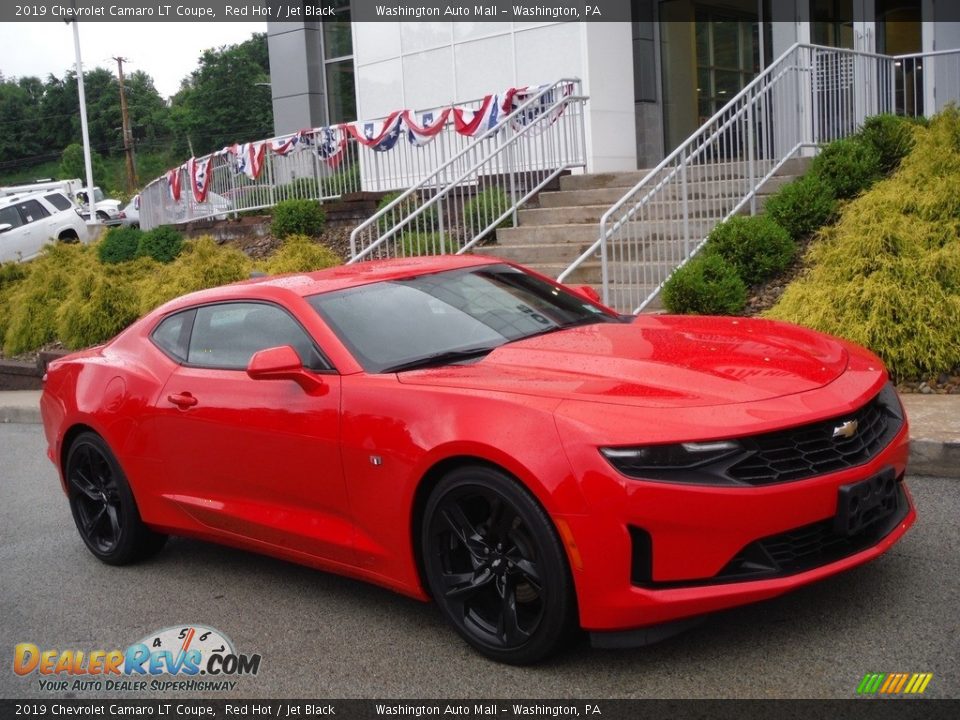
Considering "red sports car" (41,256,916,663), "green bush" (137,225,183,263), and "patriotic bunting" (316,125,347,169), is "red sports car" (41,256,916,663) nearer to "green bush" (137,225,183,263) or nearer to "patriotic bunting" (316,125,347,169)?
"patriotic bunting" (316,125,347,169)

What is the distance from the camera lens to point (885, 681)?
3.68 m

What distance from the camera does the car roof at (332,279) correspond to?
207 inches

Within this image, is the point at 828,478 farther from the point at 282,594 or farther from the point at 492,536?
the point at 282,594

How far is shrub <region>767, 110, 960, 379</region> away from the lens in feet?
26.1

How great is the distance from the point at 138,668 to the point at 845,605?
9.57 ft

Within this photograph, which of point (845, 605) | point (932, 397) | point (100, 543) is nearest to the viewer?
point (845, 605)

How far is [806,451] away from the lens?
380 cm

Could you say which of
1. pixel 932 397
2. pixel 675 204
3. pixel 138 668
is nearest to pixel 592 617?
pixel 138 668

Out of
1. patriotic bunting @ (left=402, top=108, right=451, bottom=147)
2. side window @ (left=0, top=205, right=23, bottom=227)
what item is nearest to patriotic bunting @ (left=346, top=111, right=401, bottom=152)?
patriotic bunting @ (left=402, top=108, right=451, bottom=147)

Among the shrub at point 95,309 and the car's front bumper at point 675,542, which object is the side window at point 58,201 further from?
the car's front bumper at point 675,542

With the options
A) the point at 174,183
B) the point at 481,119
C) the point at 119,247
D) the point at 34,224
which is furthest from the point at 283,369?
the point at 34,224

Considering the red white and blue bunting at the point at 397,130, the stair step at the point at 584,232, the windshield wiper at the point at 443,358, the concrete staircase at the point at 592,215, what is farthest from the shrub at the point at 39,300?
the windshield wiper at the point at 443,358

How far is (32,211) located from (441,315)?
25151 millimetres

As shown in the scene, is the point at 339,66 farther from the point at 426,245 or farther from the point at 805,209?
the point at 805,209
